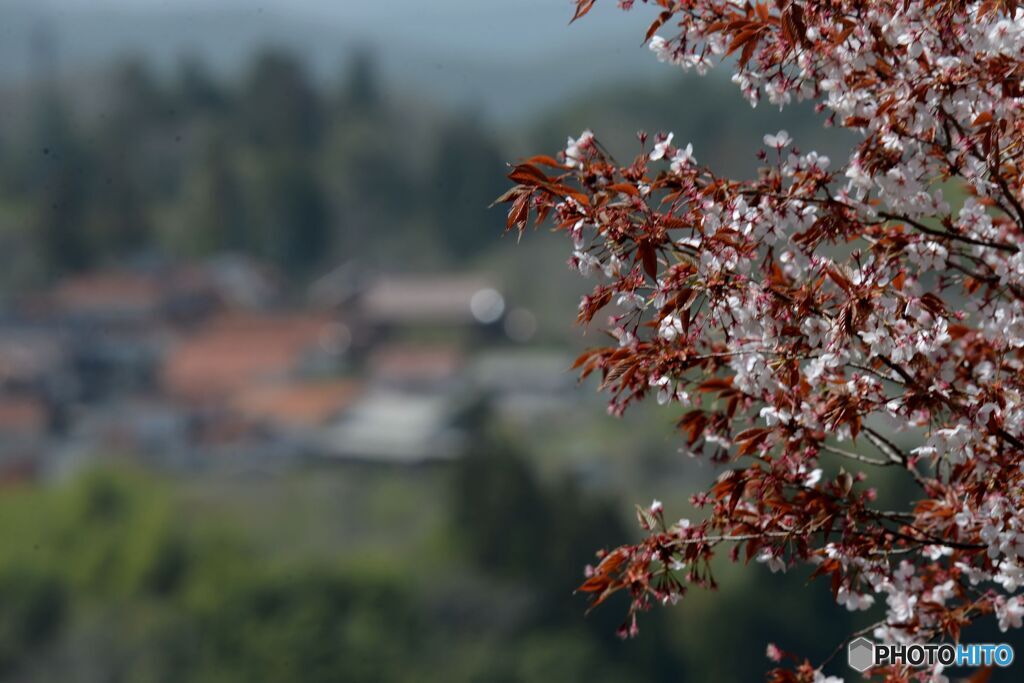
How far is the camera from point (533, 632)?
934 centimetres

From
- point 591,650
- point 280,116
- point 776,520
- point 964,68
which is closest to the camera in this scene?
point 964,68

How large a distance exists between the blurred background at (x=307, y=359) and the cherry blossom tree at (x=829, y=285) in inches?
298

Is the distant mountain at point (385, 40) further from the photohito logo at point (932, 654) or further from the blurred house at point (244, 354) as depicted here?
the photohito logo at point (932, 654)

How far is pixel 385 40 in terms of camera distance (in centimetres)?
1021

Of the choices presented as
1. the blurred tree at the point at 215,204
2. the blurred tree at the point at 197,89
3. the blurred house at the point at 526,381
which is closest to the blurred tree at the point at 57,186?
the blurred tree at the point at 215,204

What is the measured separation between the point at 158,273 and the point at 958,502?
30.5ft

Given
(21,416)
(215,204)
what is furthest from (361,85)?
(21,416)

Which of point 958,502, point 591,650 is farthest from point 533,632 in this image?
point 958,502

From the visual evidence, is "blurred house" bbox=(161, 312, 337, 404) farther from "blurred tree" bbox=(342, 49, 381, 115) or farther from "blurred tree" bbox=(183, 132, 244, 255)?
"blurred tree" bbox=(342, 49, 381, 115)

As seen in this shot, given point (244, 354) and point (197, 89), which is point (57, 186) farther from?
point (244, 354)

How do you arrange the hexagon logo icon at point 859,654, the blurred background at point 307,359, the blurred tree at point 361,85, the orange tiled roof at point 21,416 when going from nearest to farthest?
the hexagon logo icon at point 859,654 → the blurred background at point 307,359 → the orange tiled roof at point 21,416 → the blurred tree at point 361,85

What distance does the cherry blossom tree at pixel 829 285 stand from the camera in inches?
57.9

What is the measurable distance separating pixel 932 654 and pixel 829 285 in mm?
605

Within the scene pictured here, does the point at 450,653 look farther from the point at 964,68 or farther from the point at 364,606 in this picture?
the point at 964,68
